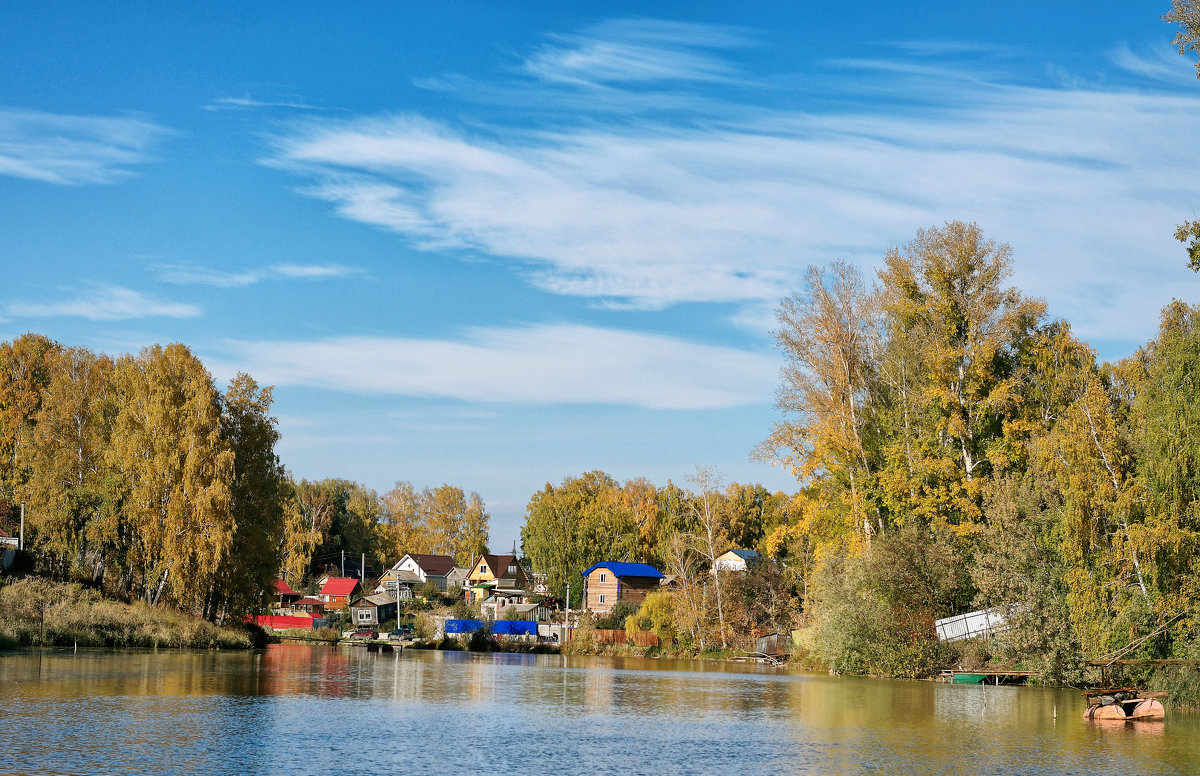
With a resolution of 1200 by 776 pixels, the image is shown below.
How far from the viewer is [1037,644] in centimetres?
4794

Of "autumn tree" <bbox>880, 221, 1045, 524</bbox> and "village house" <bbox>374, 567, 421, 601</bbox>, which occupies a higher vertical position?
"autumn tree" <bbox>880, 221, 1045, 524</bbox>

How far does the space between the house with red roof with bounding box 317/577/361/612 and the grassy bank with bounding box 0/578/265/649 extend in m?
64.8

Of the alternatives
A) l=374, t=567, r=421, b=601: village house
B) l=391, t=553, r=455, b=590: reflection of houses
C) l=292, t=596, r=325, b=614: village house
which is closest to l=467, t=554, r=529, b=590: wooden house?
l=391, t=553, r=455, b=590: reflection of houses

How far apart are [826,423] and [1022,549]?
13.4 metres

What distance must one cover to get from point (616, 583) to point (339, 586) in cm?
4176

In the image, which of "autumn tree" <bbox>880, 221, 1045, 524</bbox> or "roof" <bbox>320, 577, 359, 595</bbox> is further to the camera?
"roof" <bbox>320, 577, 359, 595</bbox>

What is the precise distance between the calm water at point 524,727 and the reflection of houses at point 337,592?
7846 centimetres

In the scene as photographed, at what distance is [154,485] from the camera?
62250mm

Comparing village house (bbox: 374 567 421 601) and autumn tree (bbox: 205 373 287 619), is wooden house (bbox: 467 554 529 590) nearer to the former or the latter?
village house (bbox: 374 567 421 601)

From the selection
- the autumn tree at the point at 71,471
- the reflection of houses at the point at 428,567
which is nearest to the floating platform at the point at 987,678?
the autumn tree at the point at 71,471

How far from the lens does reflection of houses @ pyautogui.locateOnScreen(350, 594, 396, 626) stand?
12038 centimetres

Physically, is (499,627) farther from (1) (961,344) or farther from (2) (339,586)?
(1) (961,344)

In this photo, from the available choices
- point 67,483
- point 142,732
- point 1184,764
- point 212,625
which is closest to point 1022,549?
point 1184,764

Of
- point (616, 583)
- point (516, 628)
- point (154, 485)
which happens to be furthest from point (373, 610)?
point (154, 485)
